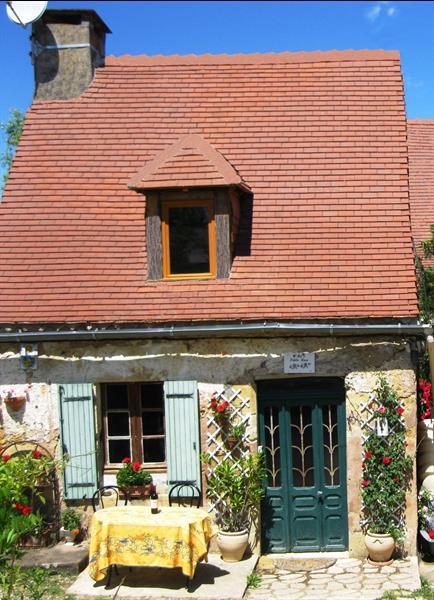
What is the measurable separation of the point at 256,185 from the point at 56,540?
18.5ft

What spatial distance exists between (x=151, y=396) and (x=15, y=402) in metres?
1.76

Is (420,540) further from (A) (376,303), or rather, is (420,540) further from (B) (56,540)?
(B) (56,540)

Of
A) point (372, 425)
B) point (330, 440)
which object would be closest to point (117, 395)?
point (330, 440)

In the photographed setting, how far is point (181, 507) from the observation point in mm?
8938

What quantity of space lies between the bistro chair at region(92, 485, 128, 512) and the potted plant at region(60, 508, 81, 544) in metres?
0.27

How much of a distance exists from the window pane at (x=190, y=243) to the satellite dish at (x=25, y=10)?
422 cm

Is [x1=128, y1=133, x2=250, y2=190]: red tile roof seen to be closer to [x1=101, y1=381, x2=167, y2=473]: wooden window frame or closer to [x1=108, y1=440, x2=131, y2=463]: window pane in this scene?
[x1=101, y1=381, x2=167, y2=473]: wooden window frame

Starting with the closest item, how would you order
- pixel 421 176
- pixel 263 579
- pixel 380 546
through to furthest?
pixel 263 579
pixel 380 546
pixel 421 176

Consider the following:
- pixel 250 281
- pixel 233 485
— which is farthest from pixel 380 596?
pixel 250 281

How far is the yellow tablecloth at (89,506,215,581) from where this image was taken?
8.04m

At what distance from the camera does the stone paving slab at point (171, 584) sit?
8156 mm

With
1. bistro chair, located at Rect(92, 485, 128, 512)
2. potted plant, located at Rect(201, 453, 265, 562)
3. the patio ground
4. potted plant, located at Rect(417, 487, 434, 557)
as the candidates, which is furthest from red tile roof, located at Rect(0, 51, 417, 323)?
the patio ground

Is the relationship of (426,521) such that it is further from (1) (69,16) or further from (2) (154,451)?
(1) (69,16)

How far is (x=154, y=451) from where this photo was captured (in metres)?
9.67
